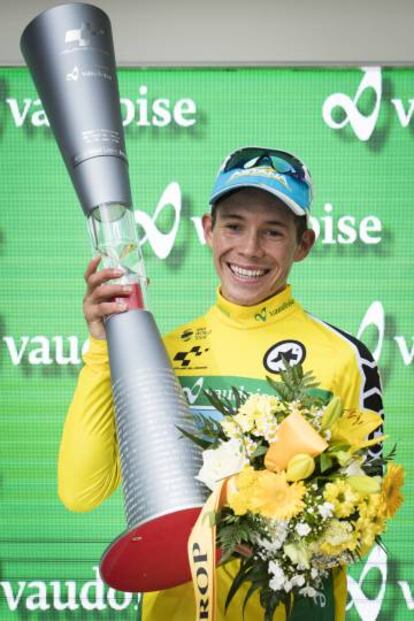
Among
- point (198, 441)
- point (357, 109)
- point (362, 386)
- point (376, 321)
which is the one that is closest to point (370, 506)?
point (198, 441)

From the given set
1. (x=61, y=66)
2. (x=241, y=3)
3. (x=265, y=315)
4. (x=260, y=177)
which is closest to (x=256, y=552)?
(x=265, y=315)

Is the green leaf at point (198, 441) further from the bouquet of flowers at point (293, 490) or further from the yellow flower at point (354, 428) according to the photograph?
the yellow flower at point (354, 428)

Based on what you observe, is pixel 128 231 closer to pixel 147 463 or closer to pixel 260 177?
pixel 260 177

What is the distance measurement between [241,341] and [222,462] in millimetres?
470

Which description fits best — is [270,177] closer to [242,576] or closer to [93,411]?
[93,411]

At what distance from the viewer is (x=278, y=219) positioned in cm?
169

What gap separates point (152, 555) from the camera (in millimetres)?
1436

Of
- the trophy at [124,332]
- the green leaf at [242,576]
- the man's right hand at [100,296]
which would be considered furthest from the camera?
the man's right hand at [100,296]

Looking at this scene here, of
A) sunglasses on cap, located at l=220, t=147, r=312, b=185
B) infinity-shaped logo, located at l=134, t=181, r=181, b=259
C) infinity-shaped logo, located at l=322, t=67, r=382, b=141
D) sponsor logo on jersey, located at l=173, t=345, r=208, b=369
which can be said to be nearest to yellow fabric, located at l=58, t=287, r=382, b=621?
sponsor logo on jersey, located at l=173, t=345, r=208, b=369

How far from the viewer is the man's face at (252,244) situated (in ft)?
5.53

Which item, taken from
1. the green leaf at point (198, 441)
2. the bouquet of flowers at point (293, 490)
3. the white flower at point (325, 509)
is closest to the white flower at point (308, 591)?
the bouquet of flowers at point (293, 490)

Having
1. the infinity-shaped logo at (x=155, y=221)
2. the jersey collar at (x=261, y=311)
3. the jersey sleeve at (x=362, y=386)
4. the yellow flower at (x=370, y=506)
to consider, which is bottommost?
the yellow flower at (x=370, y=506)

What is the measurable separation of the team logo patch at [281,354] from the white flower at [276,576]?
0.48 meters

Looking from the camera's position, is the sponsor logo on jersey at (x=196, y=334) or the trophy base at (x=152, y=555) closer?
the trophy base at (x=152, y=555)
